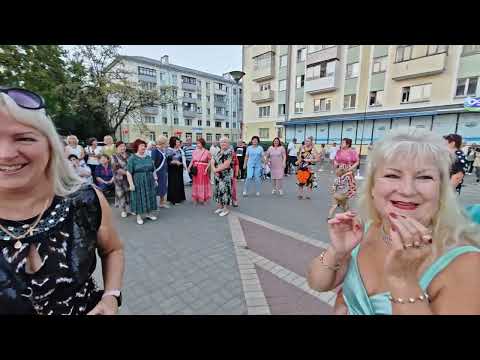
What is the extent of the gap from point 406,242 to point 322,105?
2772 centimetres


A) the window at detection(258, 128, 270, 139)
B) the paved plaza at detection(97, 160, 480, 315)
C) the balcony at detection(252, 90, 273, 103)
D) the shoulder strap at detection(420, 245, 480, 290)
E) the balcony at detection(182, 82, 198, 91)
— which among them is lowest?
the paved plaza at detection(97, 160, 480, 315)

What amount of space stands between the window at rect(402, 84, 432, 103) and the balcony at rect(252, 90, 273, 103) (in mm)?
14820

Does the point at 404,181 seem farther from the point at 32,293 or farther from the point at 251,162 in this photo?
the point at 251,162

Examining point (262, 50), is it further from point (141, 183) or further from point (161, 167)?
point (141, 183)

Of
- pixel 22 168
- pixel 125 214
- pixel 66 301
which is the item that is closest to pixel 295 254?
pixel 66 301

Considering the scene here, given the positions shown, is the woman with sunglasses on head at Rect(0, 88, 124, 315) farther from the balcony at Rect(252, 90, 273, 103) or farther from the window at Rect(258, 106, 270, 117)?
the window at Rect(258, 106, 270, 117)

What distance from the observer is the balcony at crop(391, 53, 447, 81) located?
17766 mm

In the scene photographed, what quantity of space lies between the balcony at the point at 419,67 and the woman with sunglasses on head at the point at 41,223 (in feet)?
83.4

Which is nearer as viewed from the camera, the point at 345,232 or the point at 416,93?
the point at 345,232

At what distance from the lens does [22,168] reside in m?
0.97

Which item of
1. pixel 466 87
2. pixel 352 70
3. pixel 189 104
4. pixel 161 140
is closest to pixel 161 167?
pixel 161 140

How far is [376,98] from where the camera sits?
70.9 ft

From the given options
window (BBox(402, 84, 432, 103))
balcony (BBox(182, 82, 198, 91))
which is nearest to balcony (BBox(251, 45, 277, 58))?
window (BBox(402, 84, 432, 103))
